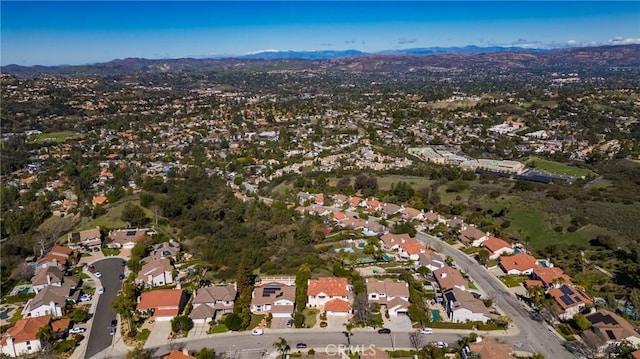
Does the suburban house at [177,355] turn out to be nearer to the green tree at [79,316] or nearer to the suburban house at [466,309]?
the green tree at [79,316]

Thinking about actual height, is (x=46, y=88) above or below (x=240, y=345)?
above

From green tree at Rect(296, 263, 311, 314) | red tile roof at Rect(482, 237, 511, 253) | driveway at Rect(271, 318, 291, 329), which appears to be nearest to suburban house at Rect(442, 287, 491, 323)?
green tree at Rect(296, 263, 311, 314)

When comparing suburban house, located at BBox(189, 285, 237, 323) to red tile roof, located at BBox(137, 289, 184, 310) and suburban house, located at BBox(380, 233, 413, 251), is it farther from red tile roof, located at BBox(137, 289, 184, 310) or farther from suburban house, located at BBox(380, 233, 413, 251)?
suburban house, located at BBox(380, 233, 413, 251)

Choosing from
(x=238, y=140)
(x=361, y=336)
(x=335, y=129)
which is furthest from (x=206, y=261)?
(x=335, y=129)

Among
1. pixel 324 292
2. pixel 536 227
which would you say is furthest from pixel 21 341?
pixel 536 227

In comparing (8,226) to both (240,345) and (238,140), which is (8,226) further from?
(238,140)

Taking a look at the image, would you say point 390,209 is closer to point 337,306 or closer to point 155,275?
point 337,306
